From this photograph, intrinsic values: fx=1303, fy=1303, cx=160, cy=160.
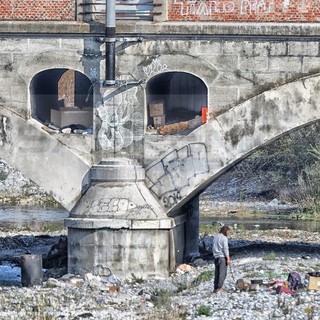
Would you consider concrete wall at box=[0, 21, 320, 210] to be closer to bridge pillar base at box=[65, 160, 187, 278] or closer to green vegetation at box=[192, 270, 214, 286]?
bridge pillar base at box=[65, 160, 187, 278]

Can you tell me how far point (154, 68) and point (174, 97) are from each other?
1.78 metres

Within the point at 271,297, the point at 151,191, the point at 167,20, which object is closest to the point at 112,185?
the point at 151,191

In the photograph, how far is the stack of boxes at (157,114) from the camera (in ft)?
82.4

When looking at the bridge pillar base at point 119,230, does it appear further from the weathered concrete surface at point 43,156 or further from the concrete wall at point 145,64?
the concrete wall at point 145,64

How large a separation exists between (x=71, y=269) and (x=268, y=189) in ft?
82.7

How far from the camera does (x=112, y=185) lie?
24.5 meters

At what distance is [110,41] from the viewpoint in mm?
24406

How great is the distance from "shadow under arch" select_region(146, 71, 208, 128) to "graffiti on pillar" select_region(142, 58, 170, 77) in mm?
242

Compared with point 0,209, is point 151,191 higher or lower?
higher

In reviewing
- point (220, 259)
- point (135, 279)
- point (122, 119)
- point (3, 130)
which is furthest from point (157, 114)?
point (220, 259)

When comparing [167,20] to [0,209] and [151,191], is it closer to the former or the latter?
[151,191]

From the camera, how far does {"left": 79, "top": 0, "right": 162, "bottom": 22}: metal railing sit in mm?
24688

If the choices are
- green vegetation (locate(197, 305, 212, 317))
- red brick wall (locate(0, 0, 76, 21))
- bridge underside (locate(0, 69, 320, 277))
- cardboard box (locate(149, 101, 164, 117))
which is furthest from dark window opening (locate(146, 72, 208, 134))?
green vegetation (locate(197, 305, 212, 317))

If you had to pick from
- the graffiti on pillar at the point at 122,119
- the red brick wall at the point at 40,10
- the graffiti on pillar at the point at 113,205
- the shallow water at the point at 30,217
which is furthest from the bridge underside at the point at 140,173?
the shallow water at the point at 30,217
